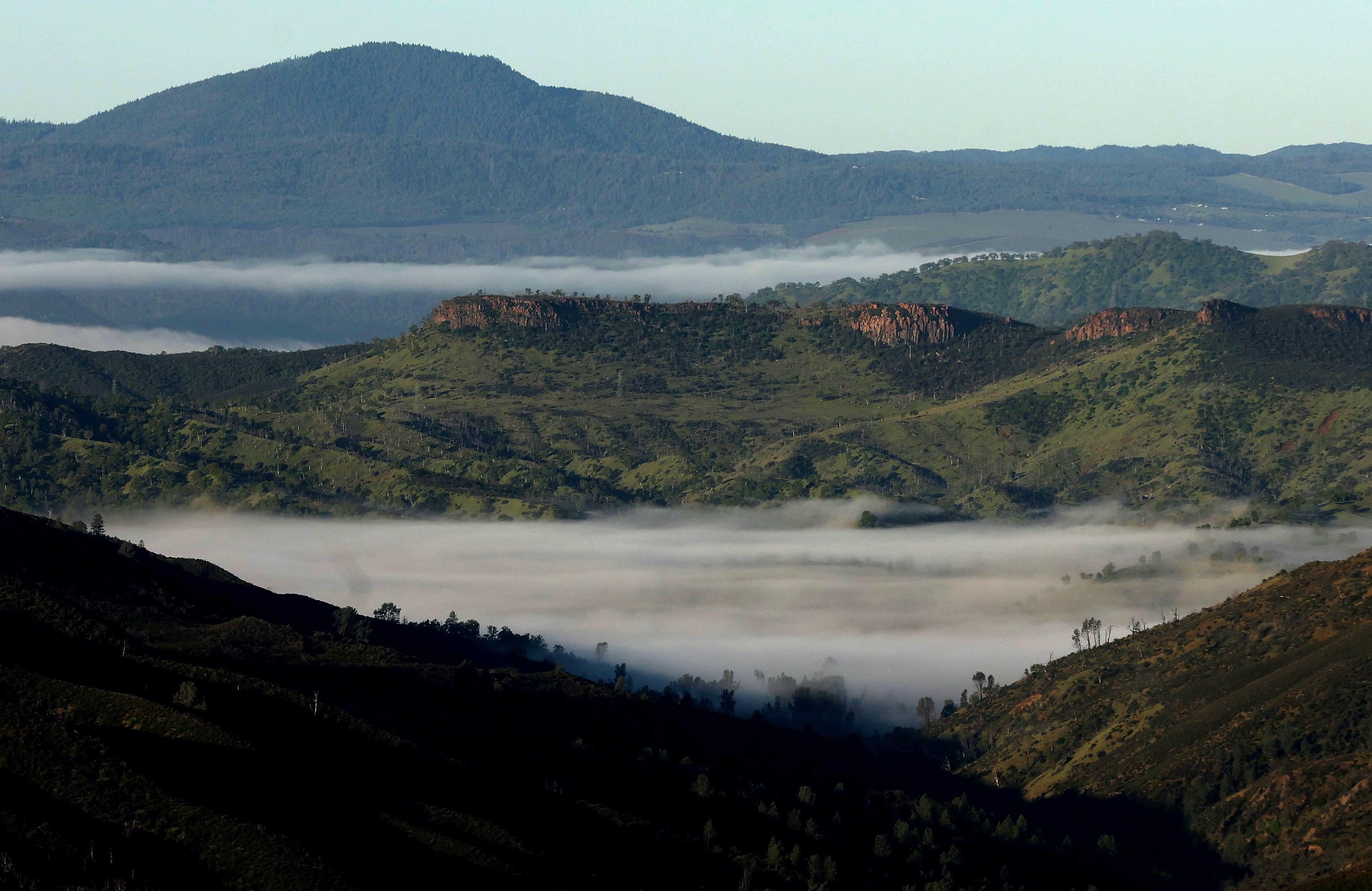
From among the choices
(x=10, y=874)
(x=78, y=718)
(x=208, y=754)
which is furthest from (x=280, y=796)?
(x=10, y=874)

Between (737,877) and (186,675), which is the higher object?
(186,675)

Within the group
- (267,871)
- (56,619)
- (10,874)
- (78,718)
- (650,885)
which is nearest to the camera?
(10,874)

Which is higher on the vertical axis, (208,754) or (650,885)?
(208,754)

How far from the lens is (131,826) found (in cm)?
15525

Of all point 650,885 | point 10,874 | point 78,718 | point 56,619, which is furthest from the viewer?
point 56,619

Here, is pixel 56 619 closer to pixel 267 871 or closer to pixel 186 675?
pixel 186 675

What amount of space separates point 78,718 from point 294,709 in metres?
29.9

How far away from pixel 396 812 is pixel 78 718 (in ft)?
89.3

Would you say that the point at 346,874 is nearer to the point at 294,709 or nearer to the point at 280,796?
the point at 280,796

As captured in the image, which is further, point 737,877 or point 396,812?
point 737,877

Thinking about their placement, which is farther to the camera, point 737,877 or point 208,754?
point 737,877

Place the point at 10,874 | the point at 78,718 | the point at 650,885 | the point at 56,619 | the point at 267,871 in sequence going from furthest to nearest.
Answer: the point at 56,619
the point at 650,885
the point at 78,718
the point at 267,871
the point at 10,874

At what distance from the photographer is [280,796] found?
16800cm

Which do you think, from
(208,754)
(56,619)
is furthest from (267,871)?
(56,619)
